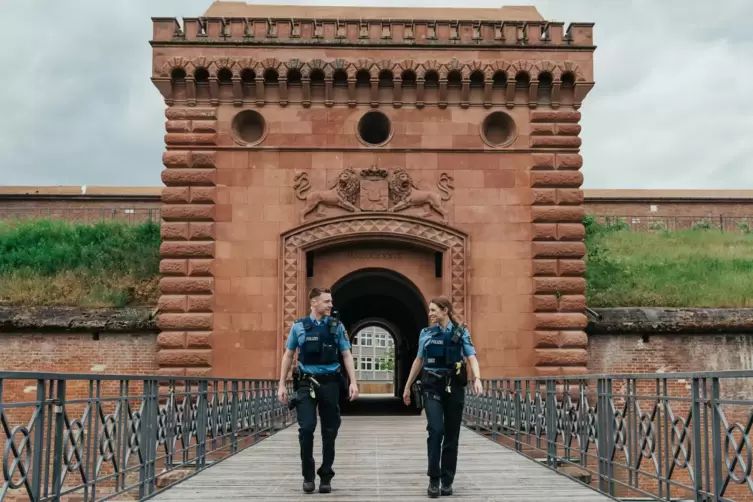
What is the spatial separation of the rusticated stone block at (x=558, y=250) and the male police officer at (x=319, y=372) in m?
12.0

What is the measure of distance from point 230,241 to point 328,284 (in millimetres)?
2546

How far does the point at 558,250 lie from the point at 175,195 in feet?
29.8

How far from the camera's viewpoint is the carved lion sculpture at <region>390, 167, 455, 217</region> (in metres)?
19.7

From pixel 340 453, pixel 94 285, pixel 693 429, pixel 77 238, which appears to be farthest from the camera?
pixel 77 238

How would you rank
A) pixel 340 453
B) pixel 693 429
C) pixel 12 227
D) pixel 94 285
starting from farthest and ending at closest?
pixel 12 227 → pixel 94 285 → pixel 340 453 → pixel 693 429

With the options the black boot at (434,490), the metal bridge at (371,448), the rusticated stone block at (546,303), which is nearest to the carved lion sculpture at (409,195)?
the rusticated stone block at (546,303)

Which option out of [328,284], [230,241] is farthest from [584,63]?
[230,241]

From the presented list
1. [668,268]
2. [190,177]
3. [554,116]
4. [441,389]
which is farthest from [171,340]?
[668,268]

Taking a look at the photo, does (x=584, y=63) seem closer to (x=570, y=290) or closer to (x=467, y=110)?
(x=467, y=110)

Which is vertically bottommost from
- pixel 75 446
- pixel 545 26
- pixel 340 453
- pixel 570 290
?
pixel 340 453

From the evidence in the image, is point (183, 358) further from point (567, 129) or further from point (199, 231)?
point (567, 129)

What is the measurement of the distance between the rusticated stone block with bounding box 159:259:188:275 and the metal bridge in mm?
5016

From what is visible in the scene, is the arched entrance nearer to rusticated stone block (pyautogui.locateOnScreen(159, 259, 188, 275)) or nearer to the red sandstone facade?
the red sandstone facade

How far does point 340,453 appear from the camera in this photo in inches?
489
